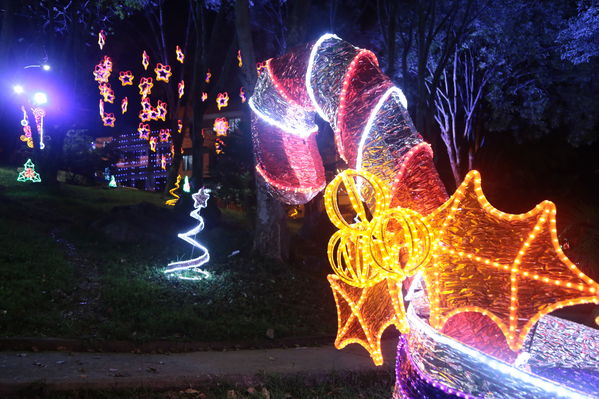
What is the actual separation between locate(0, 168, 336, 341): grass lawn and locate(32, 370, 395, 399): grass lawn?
6.19 ft

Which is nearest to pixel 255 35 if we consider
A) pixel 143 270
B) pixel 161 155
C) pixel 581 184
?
pixel 143 270

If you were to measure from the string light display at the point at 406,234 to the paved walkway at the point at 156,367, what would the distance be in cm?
250

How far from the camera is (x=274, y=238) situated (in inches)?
461

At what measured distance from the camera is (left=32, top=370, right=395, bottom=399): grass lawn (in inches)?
199

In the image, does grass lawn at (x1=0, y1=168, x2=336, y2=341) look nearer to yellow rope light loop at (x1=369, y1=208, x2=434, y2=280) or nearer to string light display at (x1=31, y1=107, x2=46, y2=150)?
string light display at (x1=31, y1=107, x2=46, y2=150)

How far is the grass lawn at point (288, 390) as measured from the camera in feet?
16.6

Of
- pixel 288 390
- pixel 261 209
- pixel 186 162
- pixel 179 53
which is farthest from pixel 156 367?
pixel 186 162

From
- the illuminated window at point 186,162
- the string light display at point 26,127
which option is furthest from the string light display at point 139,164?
the string light display at point 26,127

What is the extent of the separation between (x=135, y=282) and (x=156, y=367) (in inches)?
138

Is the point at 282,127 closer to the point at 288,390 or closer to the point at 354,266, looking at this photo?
the point at 354,266

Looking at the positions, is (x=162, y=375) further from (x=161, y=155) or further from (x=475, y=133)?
(x=161, y=155)

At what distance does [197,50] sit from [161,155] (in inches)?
880

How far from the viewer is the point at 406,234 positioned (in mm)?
3152

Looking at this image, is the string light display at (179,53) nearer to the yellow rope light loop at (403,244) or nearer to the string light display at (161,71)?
the string light display at (161,71)
